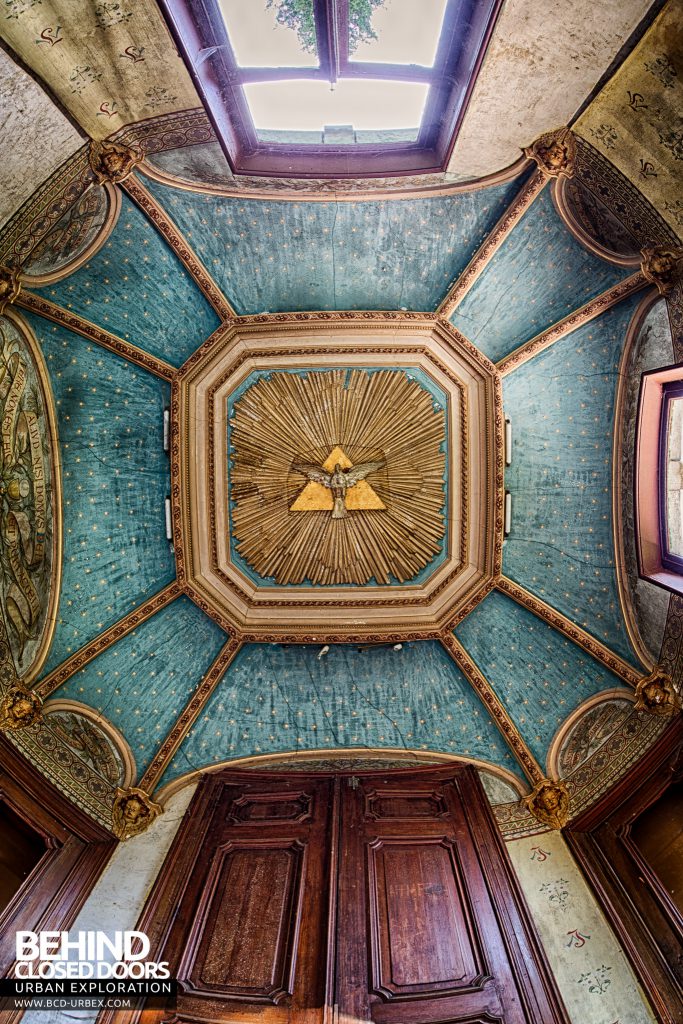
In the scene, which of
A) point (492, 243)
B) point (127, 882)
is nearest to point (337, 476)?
point (492, 243)

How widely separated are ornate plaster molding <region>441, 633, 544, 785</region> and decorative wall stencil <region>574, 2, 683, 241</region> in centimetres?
582

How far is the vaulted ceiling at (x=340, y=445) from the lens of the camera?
307 inches

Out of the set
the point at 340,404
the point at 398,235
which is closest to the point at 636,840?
the point at 340,404

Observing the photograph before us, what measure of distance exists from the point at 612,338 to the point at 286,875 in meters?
7.30

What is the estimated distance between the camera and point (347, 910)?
6.99 m

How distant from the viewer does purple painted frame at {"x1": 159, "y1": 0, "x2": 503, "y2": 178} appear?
6059mm

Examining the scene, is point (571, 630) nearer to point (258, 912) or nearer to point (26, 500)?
point (258, 912)

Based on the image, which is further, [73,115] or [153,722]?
[153,722]

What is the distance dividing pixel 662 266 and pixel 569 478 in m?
2.94

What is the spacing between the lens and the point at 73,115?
633 centimetres

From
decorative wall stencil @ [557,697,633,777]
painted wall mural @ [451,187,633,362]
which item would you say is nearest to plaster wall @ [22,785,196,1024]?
decorative wall stencil @ [557,697,633,777]

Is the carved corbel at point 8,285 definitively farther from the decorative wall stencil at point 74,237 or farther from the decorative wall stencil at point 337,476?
the decorative wall stencil at point 337,476

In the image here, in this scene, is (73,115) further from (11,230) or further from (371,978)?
(371,978)

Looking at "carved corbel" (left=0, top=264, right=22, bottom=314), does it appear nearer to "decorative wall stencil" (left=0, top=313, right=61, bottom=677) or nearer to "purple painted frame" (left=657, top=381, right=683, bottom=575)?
"decorative wall stencil" (left=0, top=313, right=61, bottom=677)
